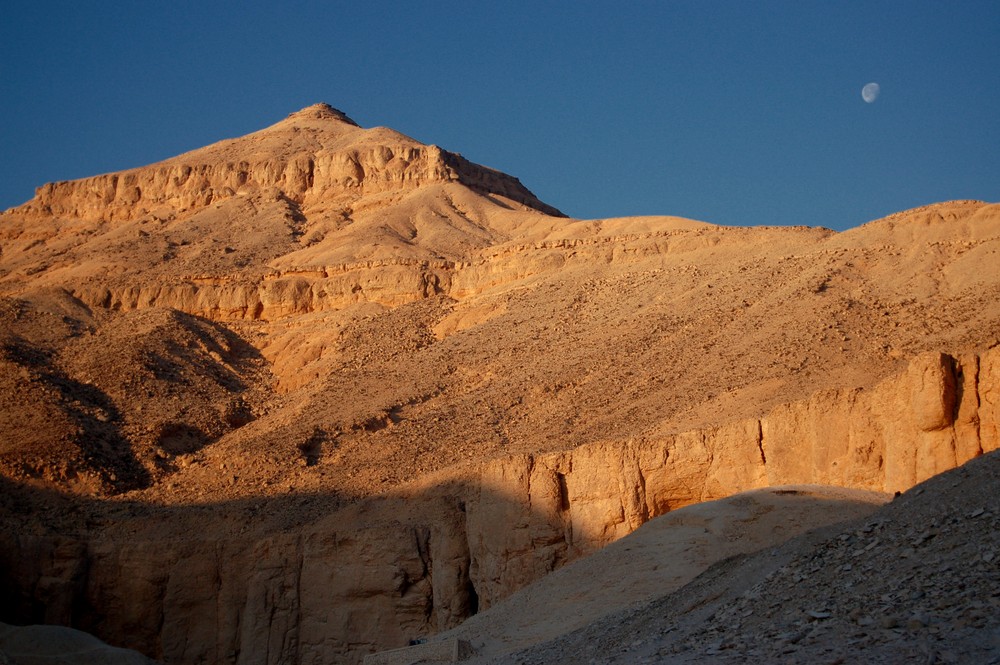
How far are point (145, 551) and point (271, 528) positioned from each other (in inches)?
126

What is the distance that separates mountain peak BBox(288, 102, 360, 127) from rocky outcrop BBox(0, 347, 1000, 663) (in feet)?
161

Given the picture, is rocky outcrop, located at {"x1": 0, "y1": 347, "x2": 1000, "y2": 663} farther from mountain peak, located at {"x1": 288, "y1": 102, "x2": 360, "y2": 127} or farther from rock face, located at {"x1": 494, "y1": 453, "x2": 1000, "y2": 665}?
mountain peak, located at {"x1": 288, "y1": 102, "x2": 360, "y2": 127}

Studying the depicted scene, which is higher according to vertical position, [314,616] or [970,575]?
[314,616]

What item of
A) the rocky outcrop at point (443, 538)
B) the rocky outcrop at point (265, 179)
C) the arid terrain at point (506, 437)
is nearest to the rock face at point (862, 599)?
the arid terrain at point (506, 437)

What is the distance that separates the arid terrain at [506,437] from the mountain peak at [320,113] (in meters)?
21.5

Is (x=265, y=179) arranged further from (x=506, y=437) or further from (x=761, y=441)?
(x=761, y=441)

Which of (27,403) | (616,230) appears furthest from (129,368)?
(616,230)

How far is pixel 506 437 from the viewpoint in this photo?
3569 centimetres

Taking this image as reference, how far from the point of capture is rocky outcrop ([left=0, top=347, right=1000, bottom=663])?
24234mm

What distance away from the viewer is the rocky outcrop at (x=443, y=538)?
954 inches

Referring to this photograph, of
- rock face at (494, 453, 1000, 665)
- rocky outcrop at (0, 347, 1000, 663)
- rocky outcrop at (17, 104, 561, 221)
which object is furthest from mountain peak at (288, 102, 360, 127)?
rock face at (494, 453, 1000, 665)

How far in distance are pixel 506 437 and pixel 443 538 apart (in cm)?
510

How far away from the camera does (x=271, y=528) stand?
34.4 metres

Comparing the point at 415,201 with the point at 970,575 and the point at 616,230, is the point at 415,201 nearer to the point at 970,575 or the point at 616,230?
the point at 616,230
